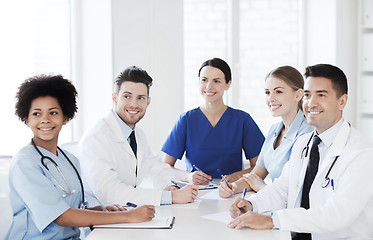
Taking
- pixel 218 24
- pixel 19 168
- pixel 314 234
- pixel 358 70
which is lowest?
pixel 314 234

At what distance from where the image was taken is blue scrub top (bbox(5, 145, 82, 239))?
5.25 ft

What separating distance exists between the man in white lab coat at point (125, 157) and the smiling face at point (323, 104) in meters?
0.63

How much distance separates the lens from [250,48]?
14.1 ft

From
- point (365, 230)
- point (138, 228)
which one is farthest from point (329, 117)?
point (138, 228)

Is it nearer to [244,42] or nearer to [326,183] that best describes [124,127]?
[326,183]

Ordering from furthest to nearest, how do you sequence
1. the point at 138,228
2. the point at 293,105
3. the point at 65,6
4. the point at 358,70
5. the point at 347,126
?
the point at 358,70 → the point at 65,6 → the point at 293,105 → the point at 347,126 → the point at 138,228

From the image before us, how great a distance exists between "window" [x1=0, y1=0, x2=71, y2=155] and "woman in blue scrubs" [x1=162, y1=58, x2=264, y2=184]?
1113 millimetres

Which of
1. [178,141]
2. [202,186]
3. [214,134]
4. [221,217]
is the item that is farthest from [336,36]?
[221,217]

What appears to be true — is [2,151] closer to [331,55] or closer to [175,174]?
[175,174]

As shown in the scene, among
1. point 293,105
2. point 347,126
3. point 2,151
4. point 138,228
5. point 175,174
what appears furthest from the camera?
point 2,151

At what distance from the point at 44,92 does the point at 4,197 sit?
1.52 ft

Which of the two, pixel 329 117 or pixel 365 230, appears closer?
pixel 365 230

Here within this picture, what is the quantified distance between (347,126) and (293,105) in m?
0.66

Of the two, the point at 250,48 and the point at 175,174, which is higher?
the point at 250,48
